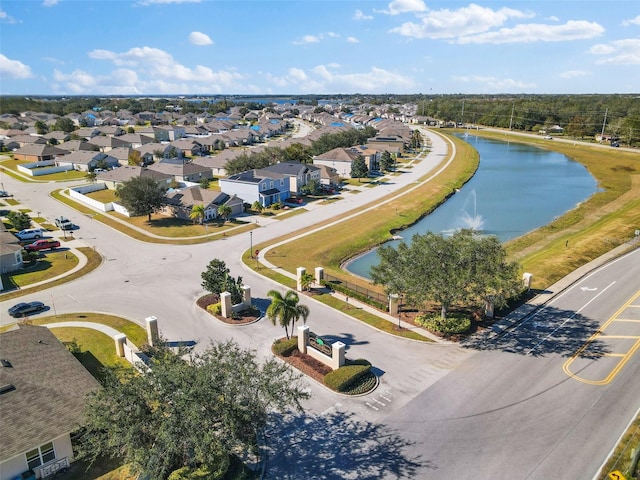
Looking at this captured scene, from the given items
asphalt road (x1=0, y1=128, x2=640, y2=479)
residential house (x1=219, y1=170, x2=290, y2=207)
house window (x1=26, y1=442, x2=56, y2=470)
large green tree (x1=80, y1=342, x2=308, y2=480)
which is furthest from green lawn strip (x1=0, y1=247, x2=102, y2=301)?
large green tree (x1=80, y1=342, x2=308, y2=480)

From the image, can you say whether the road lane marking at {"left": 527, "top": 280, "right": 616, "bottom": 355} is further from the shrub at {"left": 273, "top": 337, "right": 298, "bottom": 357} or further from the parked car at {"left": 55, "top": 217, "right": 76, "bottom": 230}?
the parked car at {"left": 55, "top": 217, "right": 76, "bottom": 230}

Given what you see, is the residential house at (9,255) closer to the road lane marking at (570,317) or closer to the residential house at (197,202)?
the residential house at (197,202)

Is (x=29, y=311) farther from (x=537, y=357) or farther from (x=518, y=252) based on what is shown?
(x=518, y=252)

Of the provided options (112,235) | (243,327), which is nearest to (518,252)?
(243,327)

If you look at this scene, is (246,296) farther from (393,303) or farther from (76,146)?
(76,146)

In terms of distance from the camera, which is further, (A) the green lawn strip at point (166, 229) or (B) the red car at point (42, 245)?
(A) the green lawn strip at point (166, 229)

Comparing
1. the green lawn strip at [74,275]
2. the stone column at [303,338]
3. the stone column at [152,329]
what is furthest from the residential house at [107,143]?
the stone column at [303,338]
